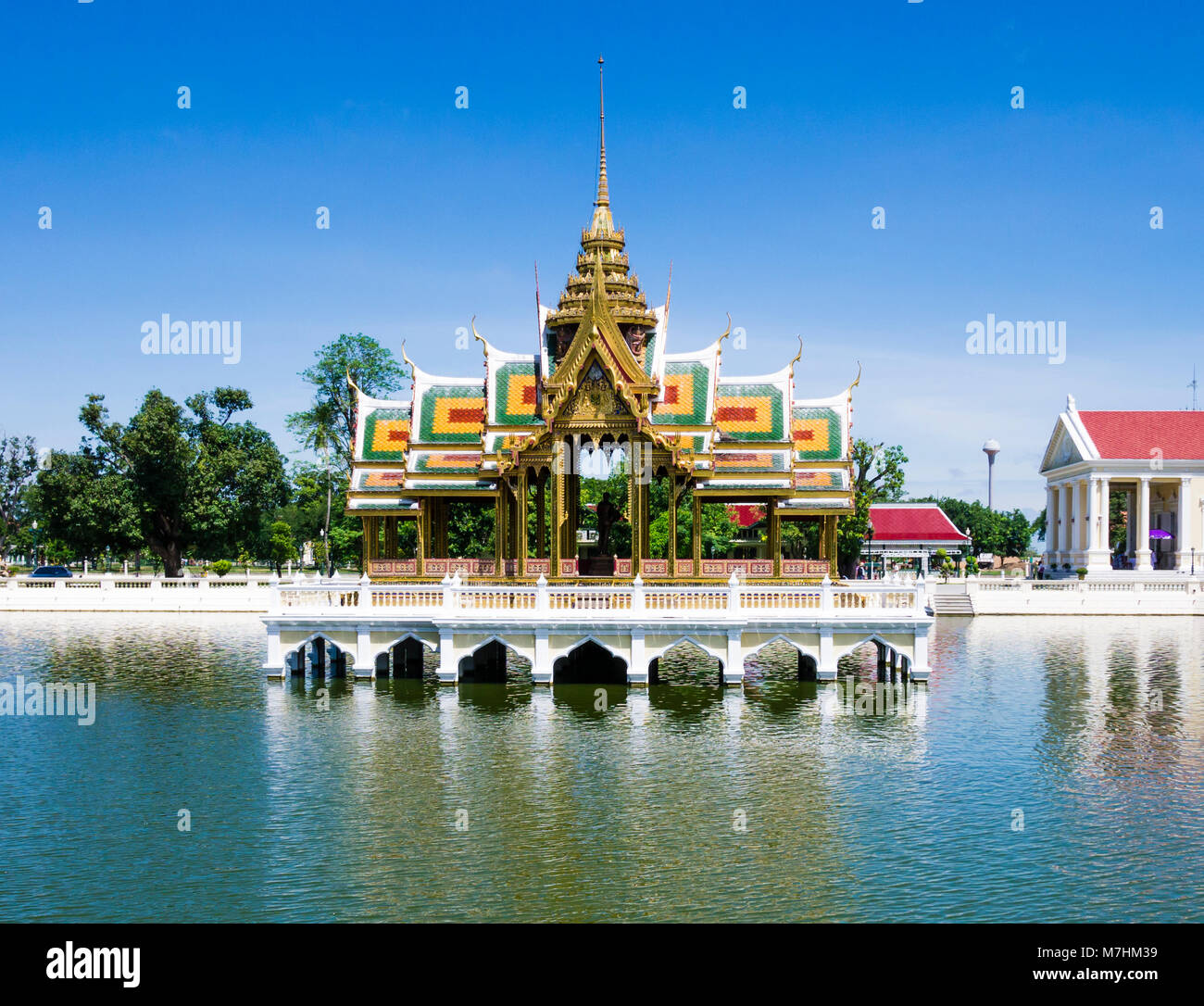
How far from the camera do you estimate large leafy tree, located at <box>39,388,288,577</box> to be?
5628cm

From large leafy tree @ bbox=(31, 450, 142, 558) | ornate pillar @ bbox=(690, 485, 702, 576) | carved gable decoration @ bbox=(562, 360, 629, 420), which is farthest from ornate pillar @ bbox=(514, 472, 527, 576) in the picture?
large leafy tree @ bbox=(31, 450, 142, 558)

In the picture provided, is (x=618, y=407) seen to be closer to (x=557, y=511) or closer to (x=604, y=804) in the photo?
(x=557, y=511)

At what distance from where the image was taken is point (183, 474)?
5712 centimetres

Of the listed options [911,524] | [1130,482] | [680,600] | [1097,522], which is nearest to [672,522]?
[680,600]

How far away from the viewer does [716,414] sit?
31141mm

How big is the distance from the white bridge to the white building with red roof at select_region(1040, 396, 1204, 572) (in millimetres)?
46120

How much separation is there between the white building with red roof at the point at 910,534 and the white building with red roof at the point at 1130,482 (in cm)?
692

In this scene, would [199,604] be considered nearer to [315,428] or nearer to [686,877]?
[315,428]

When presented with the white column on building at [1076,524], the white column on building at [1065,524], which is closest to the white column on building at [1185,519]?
the white column on building at [1076,524]

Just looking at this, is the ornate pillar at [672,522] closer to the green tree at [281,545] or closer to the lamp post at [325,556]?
the lamp post at [325,556]

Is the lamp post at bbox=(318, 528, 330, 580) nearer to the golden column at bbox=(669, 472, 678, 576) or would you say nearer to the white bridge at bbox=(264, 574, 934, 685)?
the white bridge at bbox=(264, 574, 934, 685)

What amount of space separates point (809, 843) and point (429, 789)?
6073mm

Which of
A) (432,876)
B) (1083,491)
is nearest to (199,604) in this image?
(432,876)
